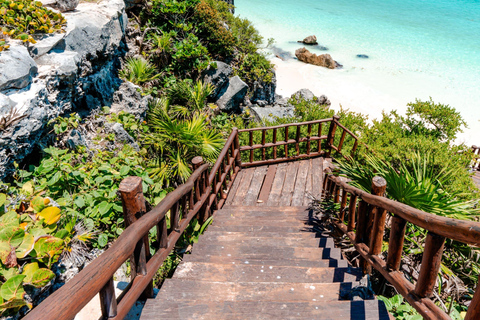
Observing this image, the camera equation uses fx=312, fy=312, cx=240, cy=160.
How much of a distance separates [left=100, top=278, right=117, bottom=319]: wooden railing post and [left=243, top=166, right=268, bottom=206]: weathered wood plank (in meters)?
4.06

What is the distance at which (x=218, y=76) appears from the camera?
34.9 feet

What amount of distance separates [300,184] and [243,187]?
117 centimetres

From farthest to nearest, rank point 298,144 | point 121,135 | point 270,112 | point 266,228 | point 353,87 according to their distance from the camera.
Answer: point 353,87 < point 270,112 < point 298,144 < point 121,135 < point 266,228

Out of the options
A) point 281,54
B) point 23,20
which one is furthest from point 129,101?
point 281,54

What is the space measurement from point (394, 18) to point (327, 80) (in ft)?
74.0

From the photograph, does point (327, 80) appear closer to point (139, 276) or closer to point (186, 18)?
point (186, 18)

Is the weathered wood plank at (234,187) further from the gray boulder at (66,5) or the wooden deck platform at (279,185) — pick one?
the gray boulder at (66,5)

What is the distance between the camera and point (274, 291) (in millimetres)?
2623

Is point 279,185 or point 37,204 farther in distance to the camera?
point 279,185

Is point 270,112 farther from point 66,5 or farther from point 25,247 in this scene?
point 25,247

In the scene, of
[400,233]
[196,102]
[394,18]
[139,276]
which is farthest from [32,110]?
[394,18]

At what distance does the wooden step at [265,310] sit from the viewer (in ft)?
7.26

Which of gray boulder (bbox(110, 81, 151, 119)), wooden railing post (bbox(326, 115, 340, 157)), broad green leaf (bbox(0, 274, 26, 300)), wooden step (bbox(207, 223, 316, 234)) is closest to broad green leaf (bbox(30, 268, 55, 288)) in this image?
broad green leaf (bbox(0, 274, 26, 300))

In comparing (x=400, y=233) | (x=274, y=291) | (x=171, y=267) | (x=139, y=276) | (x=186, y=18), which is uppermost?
(x=186, y=18)
